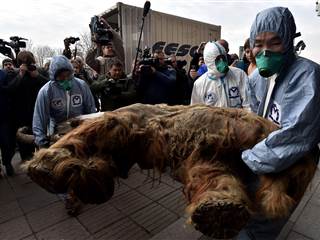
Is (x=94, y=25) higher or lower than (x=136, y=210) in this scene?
higher

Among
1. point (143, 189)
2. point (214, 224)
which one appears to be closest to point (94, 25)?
point (143, 189)

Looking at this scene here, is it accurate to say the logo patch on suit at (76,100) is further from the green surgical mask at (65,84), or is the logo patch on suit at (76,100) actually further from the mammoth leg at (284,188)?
the mammoth leg at (284,188)

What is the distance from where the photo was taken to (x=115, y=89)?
12.1 feet

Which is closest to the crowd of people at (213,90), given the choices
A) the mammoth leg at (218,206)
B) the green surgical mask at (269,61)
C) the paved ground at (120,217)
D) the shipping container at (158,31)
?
the green surgical mask at (269,61)

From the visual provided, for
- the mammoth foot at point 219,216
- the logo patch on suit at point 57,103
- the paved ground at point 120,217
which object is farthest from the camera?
the logo patch on suit at point 57,103

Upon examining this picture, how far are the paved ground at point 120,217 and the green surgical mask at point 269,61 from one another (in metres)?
1.43

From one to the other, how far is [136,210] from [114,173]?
211 cm

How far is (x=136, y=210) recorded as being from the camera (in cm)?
313

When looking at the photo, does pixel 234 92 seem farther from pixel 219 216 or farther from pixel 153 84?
pixel 219 216

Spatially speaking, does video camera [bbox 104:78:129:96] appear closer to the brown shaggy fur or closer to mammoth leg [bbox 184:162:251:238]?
the brown shaggy fur

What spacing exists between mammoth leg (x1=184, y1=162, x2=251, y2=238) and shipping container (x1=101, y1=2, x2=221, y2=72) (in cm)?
717

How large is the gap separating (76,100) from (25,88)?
5.32 feet

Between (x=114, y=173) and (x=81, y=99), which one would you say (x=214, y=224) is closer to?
(x=114, y=173)

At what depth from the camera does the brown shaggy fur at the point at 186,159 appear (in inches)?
40.5
